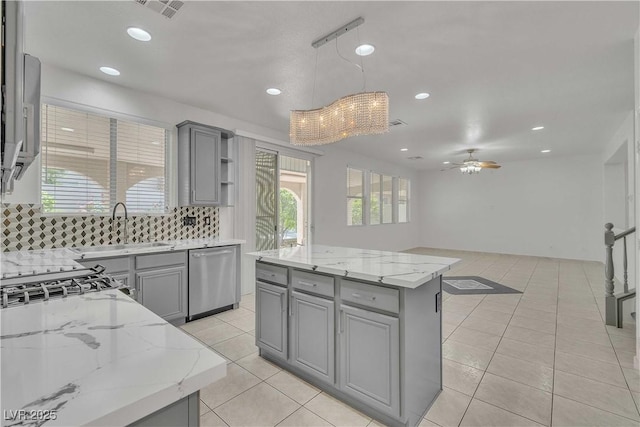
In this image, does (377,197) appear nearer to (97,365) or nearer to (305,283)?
(305,283)

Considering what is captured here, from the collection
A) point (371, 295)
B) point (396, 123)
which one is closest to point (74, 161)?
point (371, 295)

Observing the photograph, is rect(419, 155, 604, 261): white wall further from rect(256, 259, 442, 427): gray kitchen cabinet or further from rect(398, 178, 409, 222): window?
rect(256, 259, 442, 427): gray kitchen cabinet

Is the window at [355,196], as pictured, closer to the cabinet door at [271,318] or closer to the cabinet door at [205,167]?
the cabinet door at [205,167]

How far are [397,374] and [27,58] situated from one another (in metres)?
2.37

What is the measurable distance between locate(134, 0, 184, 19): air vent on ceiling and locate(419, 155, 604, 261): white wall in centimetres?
903

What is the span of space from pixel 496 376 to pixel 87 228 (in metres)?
4.19

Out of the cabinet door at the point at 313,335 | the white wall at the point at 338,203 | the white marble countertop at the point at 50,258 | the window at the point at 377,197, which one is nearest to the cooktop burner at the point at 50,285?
the white marble countertop at the point at 50,258

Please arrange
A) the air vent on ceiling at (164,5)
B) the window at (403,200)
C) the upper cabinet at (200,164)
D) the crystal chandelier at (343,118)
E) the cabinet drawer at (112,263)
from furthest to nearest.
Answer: the window at (403,200) < the upper cabinet at (200,164) < the cabinet drawer at (112,263) < the crystal chandelier at (343,118) < the air vent on ceiling at (164,5)

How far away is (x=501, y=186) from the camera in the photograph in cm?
863

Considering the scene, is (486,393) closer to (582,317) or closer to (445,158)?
(582,317)

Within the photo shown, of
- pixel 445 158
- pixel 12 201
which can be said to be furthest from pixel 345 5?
pixel 445 158

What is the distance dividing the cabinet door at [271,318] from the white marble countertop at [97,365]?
1.40 m

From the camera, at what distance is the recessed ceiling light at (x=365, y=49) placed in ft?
8.55

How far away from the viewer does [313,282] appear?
2.17 metres
